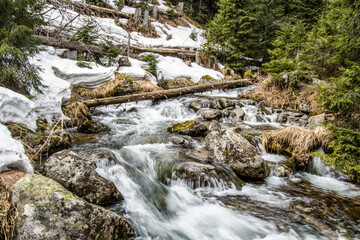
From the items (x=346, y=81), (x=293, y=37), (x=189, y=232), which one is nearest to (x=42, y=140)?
(x=189, y=232)

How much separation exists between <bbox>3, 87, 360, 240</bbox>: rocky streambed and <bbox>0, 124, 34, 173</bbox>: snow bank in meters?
0.36

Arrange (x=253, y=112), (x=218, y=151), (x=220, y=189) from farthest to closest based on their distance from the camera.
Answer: (x=253, y=112), (x=218, y=151), (x=220, y=189)

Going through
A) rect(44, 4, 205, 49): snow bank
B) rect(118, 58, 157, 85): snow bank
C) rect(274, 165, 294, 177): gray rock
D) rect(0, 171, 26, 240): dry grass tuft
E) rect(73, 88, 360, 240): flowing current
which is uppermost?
rect(44, 4, 205, 49): snow bank

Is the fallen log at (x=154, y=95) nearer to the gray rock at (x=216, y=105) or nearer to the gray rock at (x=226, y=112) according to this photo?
the gray rock at (x=216, y=105)

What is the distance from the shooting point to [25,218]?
2.07m

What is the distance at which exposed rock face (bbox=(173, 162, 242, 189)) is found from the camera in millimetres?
4590

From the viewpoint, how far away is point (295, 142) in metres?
5.94

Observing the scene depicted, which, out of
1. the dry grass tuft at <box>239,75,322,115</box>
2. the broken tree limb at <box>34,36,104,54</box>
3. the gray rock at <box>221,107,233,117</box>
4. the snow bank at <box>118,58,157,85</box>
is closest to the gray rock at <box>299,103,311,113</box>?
the dry grass tuft at <box>239,75,322,115</box>

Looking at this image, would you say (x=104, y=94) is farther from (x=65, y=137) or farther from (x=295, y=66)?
(x=295, y=66)

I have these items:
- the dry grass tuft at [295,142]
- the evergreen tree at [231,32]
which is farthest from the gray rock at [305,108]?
the evergreen tree at [231,32]

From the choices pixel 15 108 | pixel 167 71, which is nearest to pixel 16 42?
pixel 15 108

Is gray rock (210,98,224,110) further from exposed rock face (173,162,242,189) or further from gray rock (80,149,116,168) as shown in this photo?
gray rock (80,149,116,168)

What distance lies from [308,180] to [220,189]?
2.49m

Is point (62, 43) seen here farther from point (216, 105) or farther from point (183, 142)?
point (183, 142)
